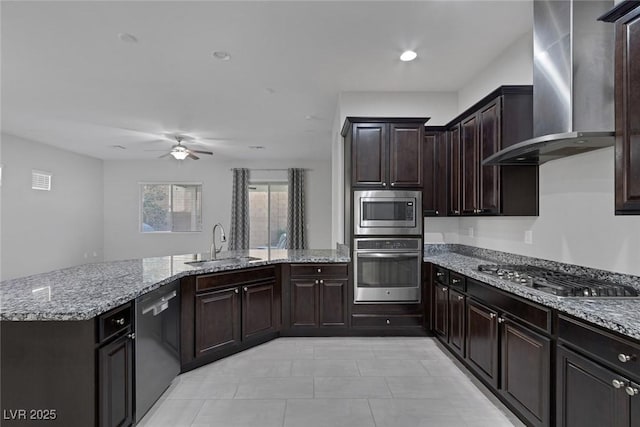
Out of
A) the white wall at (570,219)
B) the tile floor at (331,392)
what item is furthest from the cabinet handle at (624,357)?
the tile floor at (331,392)

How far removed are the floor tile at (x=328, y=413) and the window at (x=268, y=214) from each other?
253 inches

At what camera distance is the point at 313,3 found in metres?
2.35

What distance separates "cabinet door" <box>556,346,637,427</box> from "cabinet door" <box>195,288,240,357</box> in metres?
2.54

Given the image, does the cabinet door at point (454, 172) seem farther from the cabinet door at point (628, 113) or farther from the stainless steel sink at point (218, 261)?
the stainless steel sink at point (218, 261)

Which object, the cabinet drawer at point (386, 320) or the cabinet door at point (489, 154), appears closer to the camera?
the cabinet door at point (489, 154)

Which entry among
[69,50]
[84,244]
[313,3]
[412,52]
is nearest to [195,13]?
[313,3]

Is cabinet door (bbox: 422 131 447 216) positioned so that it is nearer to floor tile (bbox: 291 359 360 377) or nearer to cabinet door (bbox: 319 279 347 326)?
cabinet door (bbox: 319 279 347 326)

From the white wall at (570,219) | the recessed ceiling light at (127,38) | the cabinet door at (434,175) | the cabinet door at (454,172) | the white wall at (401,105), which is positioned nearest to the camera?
the white wall at (570,219)

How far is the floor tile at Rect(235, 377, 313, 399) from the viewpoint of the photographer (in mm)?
2473

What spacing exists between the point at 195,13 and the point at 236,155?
5.81m

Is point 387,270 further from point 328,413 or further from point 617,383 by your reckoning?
point 617,383

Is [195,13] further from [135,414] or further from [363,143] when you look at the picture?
[135,414]

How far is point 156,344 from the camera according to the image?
2.32 m

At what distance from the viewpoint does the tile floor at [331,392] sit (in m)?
2.18
